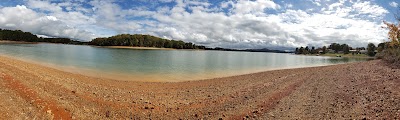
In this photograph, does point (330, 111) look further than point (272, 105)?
No

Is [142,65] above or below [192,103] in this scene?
below

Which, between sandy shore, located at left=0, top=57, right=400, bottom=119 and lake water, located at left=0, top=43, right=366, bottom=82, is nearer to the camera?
sandy shore, located at left=0, top=57, right=400, bottom=119

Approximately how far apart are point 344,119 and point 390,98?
288cm

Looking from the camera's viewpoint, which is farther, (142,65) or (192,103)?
(142,65)

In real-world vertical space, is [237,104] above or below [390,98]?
below

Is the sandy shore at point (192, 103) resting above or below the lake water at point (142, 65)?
above

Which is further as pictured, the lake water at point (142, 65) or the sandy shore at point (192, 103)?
the lake water at point (142, 65)

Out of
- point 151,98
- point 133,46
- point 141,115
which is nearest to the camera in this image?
point 141,115

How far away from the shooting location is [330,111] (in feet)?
31.9

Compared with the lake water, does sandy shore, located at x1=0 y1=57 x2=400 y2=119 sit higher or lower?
higher

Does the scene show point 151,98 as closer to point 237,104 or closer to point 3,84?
point 237,104

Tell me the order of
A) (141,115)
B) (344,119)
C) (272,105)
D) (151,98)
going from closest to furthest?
(344,119), (141,115), (272,105), (151,98)

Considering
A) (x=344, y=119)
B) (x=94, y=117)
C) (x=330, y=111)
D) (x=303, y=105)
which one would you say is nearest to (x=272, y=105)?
(x=303, y=105)

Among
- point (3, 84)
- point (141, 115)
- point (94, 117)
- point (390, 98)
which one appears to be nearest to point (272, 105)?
point (390, 98)
